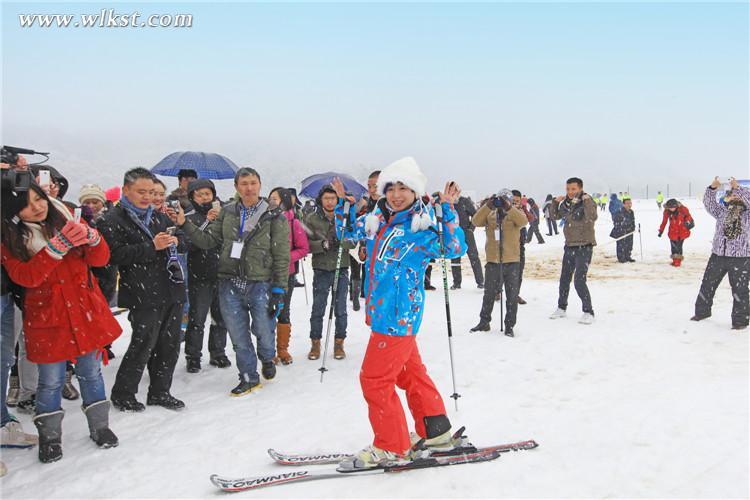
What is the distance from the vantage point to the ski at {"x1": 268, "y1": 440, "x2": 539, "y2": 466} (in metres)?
3.61

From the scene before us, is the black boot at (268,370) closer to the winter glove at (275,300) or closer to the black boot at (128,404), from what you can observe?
the winter glove at (275,300)

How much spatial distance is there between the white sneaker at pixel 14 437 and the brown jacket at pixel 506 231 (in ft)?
21.4

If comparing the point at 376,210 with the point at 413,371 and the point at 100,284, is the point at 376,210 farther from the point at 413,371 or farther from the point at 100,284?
the point at 100,284

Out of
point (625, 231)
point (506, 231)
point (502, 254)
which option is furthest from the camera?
point (625, 231)

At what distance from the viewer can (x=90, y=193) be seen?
670 centimetres

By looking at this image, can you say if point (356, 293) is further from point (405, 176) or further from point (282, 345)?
point (405, 176)

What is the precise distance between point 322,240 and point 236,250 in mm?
1709

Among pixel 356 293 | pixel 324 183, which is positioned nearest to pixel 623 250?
pixel 356 293

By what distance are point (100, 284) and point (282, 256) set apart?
180cm

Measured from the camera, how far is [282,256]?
17.5 ft

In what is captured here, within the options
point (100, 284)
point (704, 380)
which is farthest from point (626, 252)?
point (100, 284)

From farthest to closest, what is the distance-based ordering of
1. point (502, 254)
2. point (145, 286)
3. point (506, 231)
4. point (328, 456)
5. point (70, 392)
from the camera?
point (506, 231) < point (502, 254) < point (70, 392) < point (145, 286) < point (328, 456)

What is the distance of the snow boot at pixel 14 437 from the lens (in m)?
3.91

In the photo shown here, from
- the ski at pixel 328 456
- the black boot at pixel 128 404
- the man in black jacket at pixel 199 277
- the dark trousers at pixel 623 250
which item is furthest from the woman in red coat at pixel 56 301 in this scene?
the dark trousers at pixel 623 250
